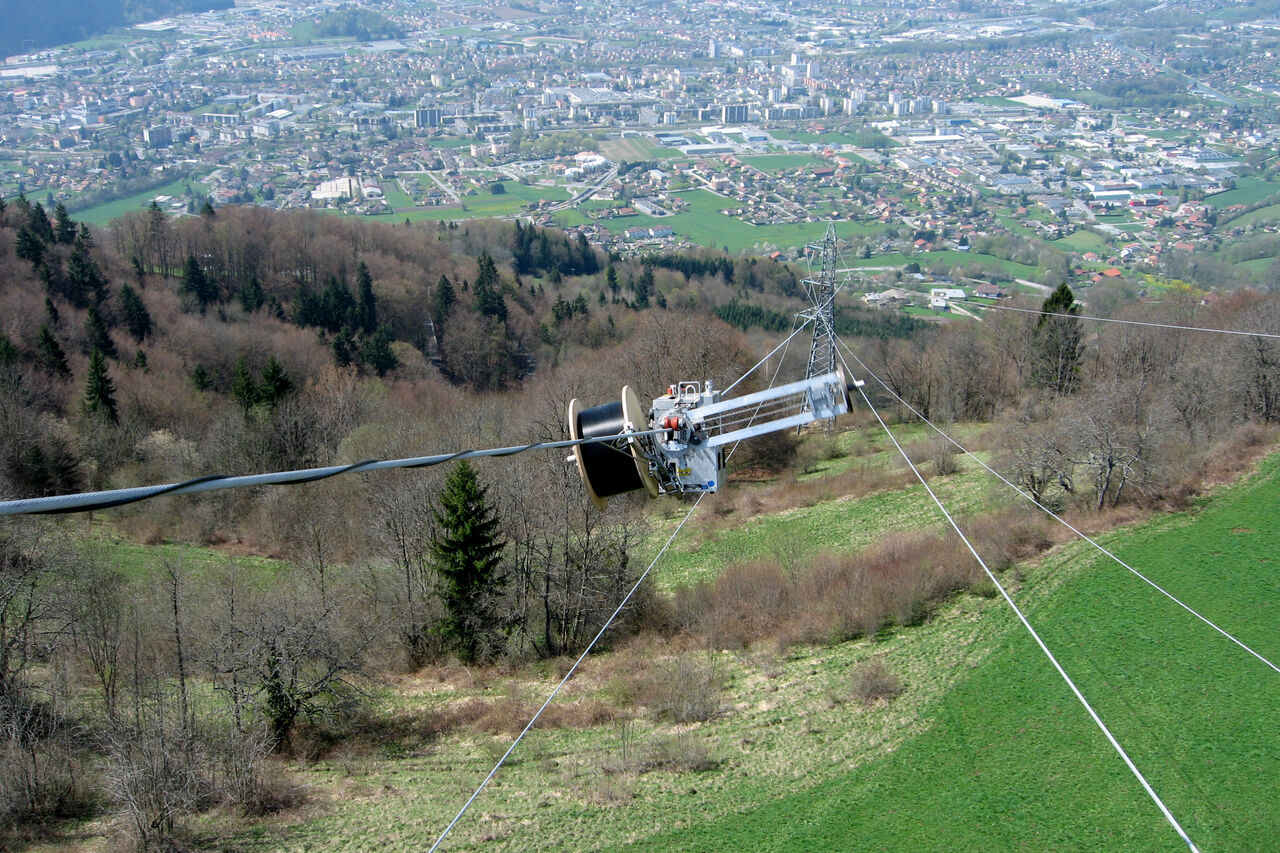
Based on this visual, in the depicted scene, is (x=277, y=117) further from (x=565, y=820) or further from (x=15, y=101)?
(x=565, y=820)

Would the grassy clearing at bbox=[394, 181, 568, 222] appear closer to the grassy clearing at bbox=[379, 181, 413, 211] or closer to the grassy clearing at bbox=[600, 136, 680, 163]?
the grassy clearing at bbox=[379, 181, 413, 211]

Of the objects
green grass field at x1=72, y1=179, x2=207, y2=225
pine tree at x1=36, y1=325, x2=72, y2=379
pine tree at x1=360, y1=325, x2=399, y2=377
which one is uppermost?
green grass field at x1=72, y1=179, x2=207, y2=225

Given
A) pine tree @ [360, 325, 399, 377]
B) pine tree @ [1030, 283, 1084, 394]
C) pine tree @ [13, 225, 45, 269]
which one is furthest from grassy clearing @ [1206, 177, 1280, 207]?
pine tree @ [13, 225, 45, 269]

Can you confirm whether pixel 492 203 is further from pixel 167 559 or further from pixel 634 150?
pixel 167 559

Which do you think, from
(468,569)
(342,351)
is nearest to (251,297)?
(342,351)

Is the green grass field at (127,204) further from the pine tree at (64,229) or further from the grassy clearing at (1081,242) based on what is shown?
the grassy clearing at (1081,242)

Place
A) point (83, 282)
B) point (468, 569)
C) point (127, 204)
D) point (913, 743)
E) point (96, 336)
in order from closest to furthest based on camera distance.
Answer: point (913, 743) < point (468, 569) < point (96, 336) < point (83, 282) < point (127, 204)

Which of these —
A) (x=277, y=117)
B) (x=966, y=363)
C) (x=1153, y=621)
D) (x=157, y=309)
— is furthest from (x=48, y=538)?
(x=277, y=117)
